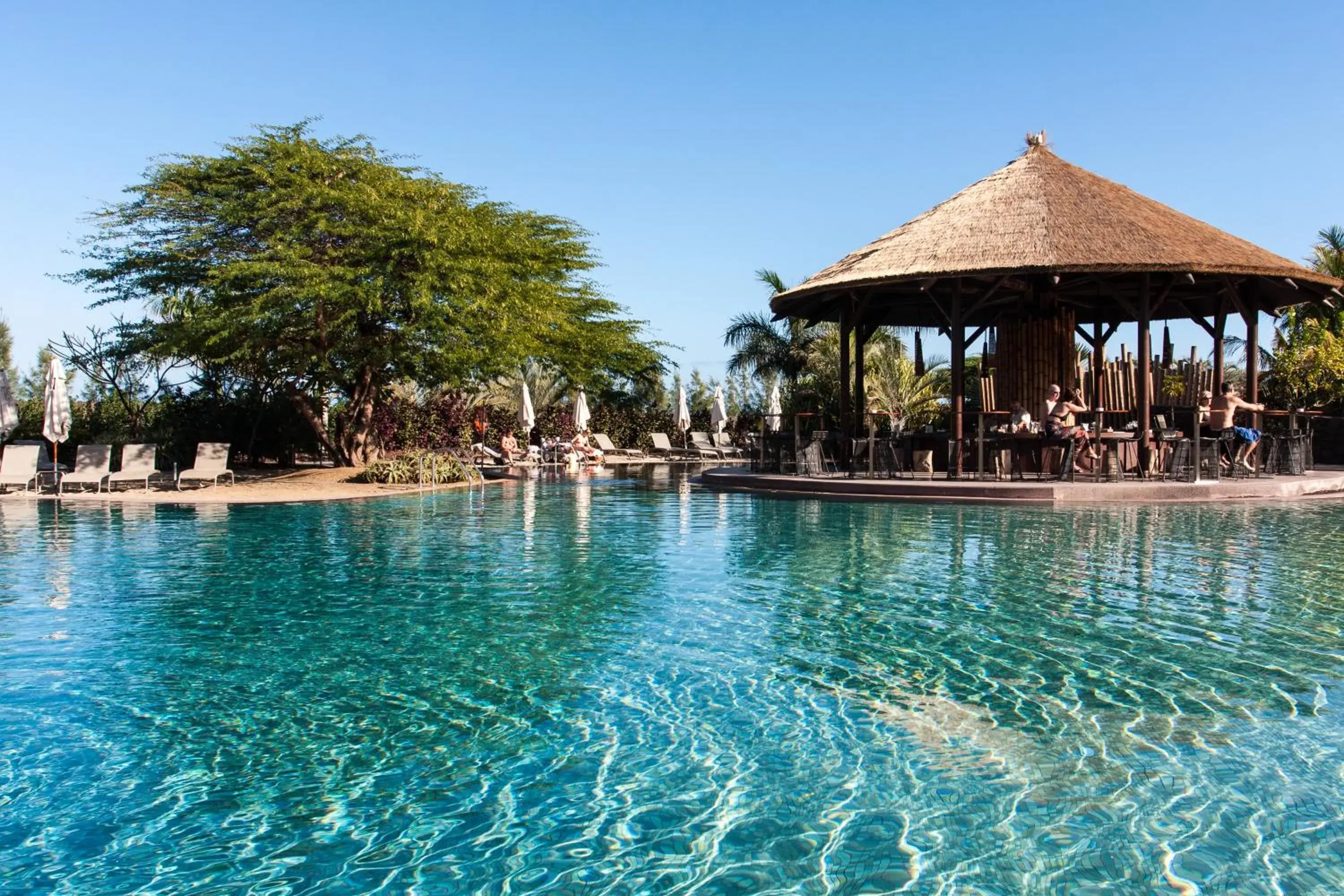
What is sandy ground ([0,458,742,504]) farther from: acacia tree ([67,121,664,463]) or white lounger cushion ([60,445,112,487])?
acacia tree ([67,121,664,463])

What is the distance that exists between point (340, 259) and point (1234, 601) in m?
18.7

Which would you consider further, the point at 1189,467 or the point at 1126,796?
the point at 1189,467

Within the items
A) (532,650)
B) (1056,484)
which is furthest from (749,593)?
(1056,484)

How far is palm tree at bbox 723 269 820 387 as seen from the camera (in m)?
34.3

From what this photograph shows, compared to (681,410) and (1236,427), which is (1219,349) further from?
(681,410)

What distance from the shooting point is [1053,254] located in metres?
17.0

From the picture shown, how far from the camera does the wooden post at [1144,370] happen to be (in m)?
17.2

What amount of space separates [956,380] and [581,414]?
1671cm

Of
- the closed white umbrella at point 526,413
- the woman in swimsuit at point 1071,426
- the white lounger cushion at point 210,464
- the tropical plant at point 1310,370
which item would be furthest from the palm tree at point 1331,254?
the white lounger cushion at point 210,464

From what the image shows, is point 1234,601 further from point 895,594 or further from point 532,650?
point 532,650

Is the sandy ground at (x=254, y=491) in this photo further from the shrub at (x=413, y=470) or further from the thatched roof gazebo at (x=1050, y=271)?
the thatched roof gazebo at (x=1050, y=271)

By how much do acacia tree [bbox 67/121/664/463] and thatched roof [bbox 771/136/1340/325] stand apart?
276 inches

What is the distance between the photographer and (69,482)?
19266 millimetres

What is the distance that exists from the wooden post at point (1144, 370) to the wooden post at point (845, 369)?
17.4 ft
